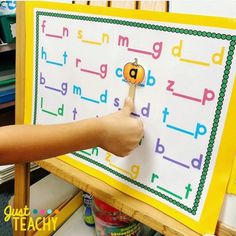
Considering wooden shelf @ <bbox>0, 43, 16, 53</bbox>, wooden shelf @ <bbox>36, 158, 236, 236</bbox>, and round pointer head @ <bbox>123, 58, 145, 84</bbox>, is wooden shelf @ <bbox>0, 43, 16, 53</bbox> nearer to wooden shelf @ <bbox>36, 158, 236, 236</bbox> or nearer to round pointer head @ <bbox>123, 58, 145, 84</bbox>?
wooden shelf @ <bbox>36, 158, 236, 236</bbox>

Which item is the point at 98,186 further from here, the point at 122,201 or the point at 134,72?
the point at 134,72

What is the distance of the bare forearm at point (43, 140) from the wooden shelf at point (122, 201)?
11cm

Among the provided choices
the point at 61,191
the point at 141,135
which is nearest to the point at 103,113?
the point at 141,135

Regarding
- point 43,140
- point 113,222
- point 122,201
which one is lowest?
point 113,222

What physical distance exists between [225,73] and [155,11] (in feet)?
0.43

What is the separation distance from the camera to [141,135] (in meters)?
0.47

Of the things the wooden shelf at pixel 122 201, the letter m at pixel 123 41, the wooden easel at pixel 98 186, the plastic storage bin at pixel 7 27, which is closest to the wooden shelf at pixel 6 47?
the plastic storage bin at pixel 7 27

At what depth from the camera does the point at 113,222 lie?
0.67 meters

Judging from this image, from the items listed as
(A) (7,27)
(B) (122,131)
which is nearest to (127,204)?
(B) (122,131)

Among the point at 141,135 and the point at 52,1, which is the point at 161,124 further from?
the point at 52,1

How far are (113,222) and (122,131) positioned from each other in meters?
0.30

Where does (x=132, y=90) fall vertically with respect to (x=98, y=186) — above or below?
above

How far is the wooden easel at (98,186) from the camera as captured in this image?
1.46 ft

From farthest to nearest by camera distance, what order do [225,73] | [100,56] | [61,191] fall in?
[61,191], [100,56], [225,73]
